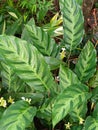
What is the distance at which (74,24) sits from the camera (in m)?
1.81

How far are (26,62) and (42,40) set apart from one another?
0.25 m

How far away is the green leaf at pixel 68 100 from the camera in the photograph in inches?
58.2

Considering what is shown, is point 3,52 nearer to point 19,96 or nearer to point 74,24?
point 19,96

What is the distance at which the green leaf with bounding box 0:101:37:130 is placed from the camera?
1477 mm

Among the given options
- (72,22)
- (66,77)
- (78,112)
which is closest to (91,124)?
(78,112)

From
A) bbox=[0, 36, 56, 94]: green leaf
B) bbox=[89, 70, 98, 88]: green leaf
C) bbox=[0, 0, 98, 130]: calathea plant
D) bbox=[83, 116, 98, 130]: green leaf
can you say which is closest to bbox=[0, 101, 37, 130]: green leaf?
bbox=[0, 0, 98, 130]: calathea plant

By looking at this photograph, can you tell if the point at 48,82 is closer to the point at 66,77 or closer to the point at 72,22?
the point at 66,77

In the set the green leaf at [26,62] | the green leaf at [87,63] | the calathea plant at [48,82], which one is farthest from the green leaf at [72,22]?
the green leaf at [26,62]

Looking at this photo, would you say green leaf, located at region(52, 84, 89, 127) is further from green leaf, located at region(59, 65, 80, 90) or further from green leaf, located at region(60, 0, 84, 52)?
green leaf, located at region(60, 0, 84, 52)

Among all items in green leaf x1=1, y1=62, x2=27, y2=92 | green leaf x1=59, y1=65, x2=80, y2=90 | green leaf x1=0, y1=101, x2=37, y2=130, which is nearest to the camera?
green leaf x1=0, y1=101, x2=37, y2=130

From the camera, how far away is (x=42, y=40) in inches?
69.2

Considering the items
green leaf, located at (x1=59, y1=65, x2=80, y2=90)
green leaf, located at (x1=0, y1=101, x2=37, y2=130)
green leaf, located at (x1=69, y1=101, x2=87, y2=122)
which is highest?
green leaf, located at (x1=59, y1=65, x2=80, y2=90)

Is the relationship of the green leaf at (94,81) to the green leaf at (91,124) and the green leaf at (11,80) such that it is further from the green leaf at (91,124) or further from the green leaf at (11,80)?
the green leaf at (11,80)

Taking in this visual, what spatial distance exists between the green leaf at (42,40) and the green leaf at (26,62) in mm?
181
